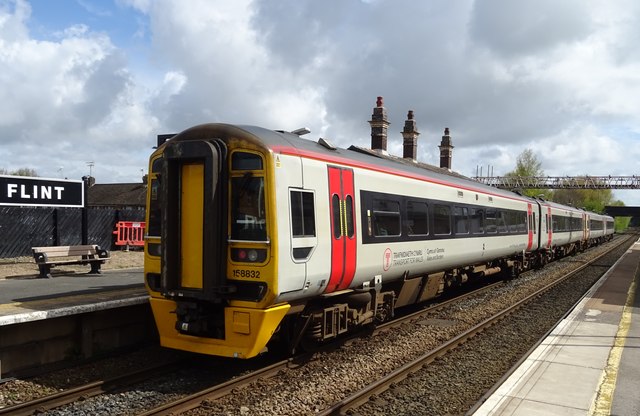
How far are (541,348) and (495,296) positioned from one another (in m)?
6.11

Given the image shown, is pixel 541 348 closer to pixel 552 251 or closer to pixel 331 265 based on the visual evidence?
pixel 331 265

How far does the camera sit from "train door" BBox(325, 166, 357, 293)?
7.12 m

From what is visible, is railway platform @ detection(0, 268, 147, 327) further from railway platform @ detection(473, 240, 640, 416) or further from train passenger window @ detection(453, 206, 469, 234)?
train passenger window @ detection(453, 206, 469, 234)

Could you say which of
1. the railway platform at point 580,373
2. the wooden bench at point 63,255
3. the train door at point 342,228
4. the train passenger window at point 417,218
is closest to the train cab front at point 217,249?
the train door at point 342,228

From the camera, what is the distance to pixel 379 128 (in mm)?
25391

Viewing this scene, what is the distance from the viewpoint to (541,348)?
7836mm

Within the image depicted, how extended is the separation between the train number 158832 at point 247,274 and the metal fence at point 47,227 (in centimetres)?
1074

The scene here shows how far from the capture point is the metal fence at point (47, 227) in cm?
1580

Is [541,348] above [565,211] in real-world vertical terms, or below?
below

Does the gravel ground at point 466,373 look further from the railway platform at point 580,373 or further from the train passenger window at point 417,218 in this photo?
the train passenger window at point 417,218

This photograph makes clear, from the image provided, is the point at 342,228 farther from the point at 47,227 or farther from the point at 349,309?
the point at 47,227

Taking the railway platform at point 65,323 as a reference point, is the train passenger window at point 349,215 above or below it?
above

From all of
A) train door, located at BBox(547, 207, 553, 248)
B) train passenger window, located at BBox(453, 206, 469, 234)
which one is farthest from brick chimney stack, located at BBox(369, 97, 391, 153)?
train passenger window, located at BBox(453, 206, 469, 234)

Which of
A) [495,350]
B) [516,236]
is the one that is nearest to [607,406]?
[495,350]
